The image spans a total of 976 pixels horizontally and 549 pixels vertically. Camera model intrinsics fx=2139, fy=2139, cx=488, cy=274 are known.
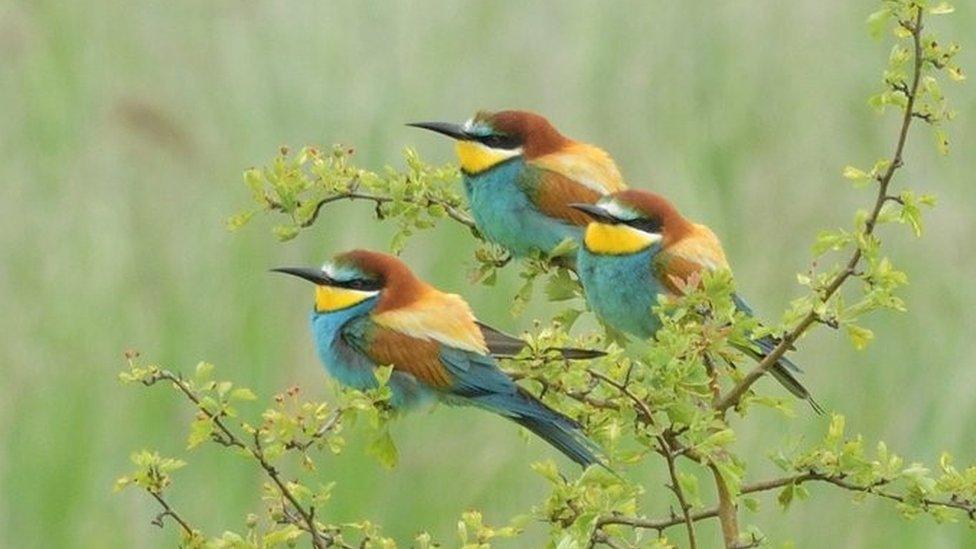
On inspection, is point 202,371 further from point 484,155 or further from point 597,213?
point 484,155

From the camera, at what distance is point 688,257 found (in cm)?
238

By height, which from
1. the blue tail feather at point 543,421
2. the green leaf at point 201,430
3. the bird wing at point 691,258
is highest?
the bird wing at point 691,258

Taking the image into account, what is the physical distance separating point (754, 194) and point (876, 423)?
466mm

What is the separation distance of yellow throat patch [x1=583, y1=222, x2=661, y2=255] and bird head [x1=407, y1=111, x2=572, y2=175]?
274mm

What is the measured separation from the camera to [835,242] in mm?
1737

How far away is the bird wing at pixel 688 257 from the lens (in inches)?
93.0

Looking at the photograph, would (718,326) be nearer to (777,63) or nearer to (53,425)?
(53,425)

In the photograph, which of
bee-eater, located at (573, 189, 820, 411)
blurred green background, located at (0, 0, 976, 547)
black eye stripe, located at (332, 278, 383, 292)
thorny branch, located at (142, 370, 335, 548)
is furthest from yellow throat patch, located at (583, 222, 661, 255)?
blurred green background, located at (0, 0, 976, 547)

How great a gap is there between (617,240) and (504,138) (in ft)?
1.17

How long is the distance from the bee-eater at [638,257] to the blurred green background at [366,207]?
2.39 feet

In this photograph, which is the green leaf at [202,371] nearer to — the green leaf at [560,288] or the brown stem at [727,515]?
the brown stem at [727,515]

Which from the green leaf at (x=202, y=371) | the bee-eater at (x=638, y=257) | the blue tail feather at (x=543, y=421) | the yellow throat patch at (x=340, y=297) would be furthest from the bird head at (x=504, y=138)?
the green leaf at (x=202, y=371)

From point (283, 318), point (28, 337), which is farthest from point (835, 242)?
point (28, 337)

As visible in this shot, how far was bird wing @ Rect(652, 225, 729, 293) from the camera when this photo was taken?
2.36m
